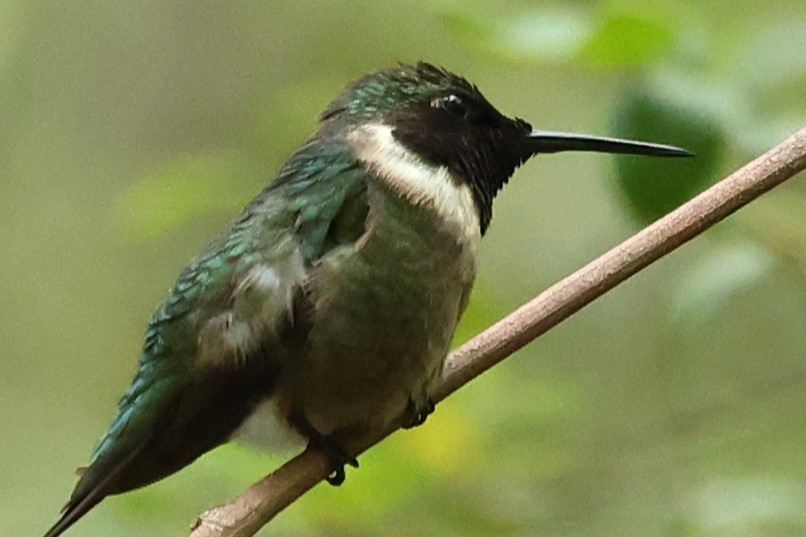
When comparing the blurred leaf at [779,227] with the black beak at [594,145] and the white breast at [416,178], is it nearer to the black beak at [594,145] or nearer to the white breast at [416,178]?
the black beak at [594,145]

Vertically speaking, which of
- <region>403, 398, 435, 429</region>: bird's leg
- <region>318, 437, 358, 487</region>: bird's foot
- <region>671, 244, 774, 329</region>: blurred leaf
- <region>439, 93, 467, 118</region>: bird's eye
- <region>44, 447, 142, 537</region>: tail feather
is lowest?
<region>44, 447, 142, 537</region>: tail feather

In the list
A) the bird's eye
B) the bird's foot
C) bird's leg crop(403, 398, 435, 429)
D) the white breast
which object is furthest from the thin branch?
the bird's eye

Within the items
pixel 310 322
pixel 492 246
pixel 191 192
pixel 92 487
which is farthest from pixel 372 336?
pixel 492 246

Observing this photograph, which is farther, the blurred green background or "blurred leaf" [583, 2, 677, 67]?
the blurred green background

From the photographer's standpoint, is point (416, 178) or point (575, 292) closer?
point (575, 292)

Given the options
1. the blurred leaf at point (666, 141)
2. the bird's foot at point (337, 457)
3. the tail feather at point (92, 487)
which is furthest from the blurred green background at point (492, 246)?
the tail feather at point (92, 487)

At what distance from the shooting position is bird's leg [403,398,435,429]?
1.54 m

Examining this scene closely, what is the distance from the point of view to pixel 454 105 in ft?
5.80

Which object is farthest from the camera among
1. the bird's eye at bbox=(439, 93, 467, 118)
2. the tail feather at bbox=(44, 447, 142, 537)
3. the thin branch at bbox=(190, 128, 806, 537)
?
the bird's eye at bbox=(439, 93, 467, 118)

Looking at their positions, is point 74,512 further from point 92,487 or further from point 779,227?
point 779,227

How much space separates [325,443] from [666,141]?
57 centimetres

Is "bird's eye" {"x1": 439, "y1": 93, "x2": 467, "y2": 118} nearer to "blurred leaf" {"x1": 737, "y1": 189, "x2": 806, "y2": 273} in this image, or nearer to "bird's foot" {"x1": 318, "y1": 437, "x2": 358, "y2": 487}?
"blurred leaf" {"x1": 737, "y1": 189, "x2": 806, "y2": 273}

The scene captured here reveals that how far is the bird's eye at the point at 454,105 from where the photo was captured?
1.76 meters

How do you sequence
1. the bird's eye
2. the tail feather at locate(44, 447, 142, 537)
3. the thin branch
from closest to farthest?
the thin branch
the tail feather at locate(44, 447, 142, 537)
the bird's eye
